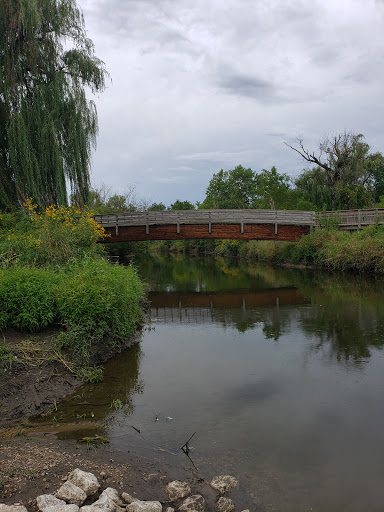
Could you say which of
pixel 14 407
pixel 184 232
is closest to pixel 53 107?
pixel 184 232

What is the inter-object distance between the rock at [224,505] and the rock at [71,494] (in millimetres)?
1254

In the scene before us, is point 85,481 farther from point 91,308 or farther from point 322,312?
point 322,312

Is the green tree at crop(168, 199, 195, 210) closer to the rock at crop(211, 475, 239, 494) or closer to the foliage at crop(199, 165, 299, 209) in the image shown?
the foliage at crop(199, 165, 299, 209)

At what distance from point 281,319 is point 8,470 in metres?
10.1

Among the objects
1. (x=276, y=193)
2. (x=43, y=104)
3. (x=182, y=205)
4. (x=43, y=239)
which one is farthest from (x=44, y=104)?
(x=182, y=205)

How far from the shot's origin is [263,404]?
260 inches

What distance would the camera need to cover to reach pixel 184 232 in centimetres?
2720

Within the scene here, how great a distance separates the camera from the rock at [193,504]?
153 inches

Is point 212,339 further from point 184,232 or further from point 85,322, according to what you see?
point 184,232

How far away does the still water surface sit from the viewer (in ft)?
15.4

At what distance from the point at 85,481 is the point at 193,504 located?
105 cm

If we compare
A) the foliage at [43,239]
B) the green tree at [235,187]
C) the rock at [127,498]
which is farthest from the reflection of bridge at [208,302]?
the green tree at [235,187]

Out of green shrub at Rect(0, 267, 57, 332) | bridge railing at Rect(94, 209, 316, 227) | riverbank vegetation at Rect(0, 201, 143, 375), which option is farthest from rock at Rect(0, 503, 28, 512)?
bridge railing at Rect(94, 209, 316, 227)

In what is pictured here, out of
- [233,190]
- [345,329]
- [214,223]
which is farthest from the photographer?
[233,190]
